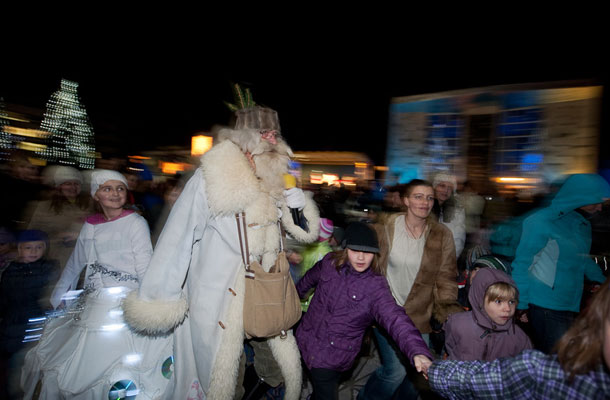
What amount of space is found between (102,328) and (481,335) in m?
2.86

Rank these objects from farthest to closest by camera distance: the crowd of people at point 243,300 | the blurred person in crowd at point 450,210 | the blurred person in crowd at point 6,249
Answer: the blurred person in crowd at point 450,210, the blurred person in crowd at point 6,249, the crowd of people at point 243,300

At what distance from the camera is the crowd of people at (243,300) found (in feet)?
6.81

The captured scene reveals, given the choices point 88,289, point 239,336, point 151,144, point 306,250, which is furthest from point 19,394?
point 151,144

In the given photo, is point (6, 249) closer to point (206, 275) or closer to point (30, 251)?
point (30, 251)

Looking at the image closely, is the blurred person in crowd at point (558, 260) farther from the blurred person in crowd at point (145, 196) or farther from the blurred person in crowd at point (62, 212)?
the blurred person in crowd at point (145, 196)

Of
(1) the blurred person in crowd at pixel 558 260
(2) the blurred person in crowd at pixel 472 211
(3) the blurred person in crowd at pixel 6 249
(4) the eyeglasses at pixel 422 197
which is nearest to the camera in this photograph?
(1) the blurred person in crowd at pixel 558 260

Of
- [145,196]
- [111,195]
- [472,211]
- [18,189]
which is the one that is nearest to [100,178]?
[111,195]

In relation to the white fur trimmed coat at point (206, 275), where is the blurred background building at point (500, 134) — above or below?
above

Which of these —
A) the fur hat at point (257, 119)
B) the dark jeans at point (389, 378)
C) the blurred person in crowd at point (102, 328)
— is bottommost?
the dark jeans at point (389, 378)

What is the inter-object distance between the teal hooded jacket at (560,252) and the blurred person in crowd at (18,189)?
5250 millimetres

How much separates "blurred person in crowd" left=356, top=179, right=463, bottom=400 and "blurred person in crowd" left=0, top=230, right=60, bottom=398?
3158mm

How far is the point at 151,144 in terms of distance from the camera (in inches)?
1340

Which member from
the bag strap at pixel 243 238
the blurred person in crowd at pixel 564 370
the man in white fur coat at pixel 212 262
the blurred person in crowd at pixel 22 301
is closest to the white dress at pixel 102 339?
the man in white fur coat at pixel 212 262

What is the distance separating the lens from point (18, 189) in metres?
3.95
